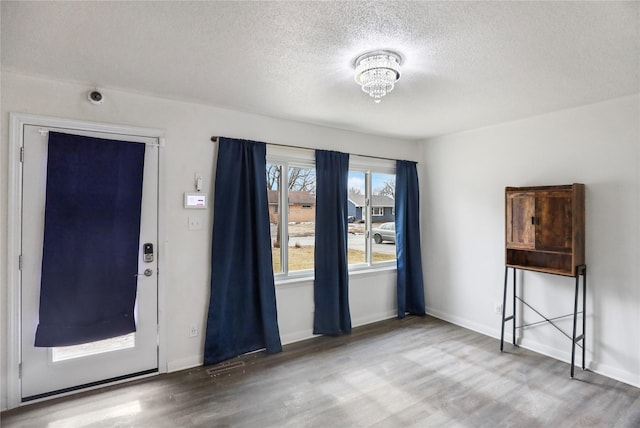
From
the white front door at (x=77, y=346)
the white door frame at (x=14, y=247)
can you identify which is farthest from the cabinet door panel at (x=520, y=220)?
the white door frame at (x=14, y=247)

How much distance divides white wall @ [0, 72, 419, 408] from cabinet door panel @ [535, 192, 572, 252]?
2.28m

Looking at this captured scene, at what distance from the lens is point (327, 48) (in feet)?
6.43

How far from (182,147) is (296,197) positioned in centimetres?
136

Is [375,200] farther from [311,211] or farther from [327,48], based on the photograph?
[327,48]

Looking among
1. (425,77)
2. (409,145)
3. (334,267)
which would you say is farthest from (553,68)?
(334,267)

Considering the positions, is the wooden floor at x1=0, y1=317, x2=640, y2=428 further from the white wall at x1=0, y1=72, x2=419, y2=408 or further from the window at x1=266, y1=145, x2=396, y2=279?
the window at x1=266, y1=145, x2=396, y2=279

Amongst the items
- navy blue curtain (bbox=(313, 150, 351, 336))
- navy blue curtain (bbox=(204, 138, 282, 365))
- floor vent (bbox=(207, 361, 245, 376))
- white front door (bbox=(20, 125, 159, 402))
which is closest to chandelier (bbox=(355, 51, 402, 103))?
navy blue curtain (bbox=(204, 138, 282, 365))

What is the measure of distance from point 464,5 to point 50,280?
3.29 metres

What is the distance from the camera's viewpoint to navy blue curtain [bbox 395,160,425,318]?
4.34 meters

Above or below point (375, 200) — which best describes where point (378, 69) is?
above

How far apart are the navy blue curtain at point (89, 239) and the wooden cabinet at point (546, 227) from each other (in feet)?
11.9

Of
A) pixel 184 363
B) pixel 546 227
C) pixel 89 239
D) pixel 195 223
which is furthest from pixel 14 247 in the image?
pixel 546 227

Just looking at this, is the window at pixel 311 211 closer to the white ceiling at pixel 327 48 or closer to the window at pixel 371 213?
the window at pixel 371 213

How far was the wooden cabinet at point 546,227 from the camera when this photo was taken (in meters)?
2.86
